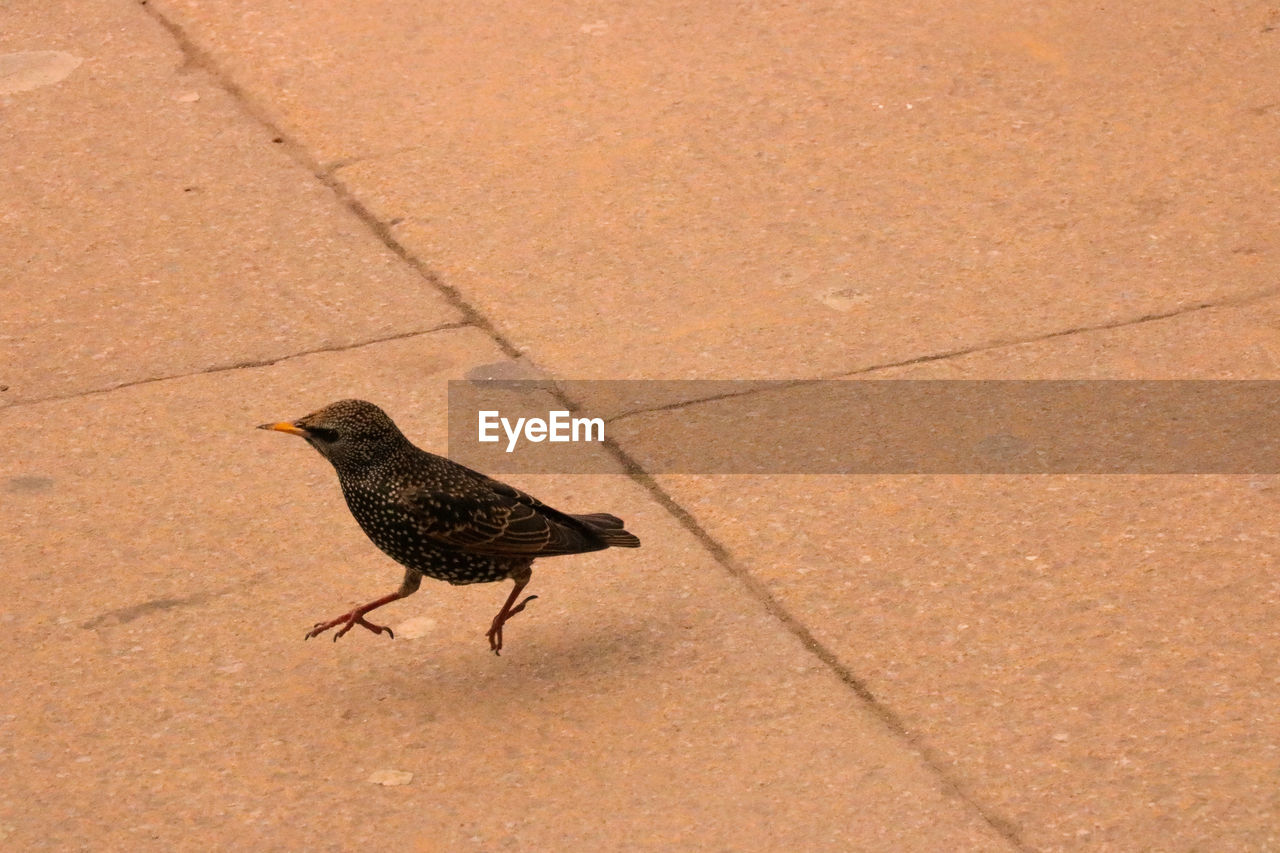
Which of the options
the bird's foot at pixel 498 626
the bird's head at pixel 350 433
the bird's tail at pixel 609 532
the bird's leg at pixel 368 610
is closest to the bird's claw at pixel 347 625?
the bird's leg at pixel 368 610

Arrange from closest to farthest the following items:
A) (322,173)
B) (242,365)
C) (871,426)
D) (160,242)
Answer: (871,426) < (242,365) < (160,242) < (322,173)

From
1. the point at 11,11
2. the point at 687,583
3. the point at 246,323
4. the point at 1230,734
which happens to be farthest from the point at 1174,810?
the point at 11,11

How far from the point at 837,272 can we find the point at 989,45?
2.06 metres

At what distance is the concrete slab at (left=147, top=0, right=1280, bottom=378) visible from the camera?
20.3 feet

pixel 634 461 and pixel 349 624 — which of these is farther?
pixel 634 461

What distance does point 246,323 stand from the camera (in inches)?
244

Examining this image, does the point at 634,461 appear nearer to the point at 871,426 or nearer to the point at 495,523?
the point at 871,426

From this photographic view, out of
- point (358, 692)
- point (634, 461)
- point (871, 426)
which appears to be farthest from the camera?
point (871, 426)

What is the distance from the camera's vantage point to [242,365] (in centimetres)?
595

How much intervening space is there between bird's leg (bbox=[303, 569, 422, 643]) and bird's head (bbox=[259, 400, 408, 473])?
35 cm

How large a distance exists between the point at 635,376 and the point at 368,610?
1.57 metres

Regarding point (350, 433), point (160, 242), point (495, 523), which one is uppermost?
point (350, 433)

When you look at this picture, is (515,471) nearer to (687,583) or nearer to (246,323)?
(687,583)

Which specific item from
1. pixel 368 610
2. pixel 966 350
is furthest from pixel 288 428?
pixel 966 350
